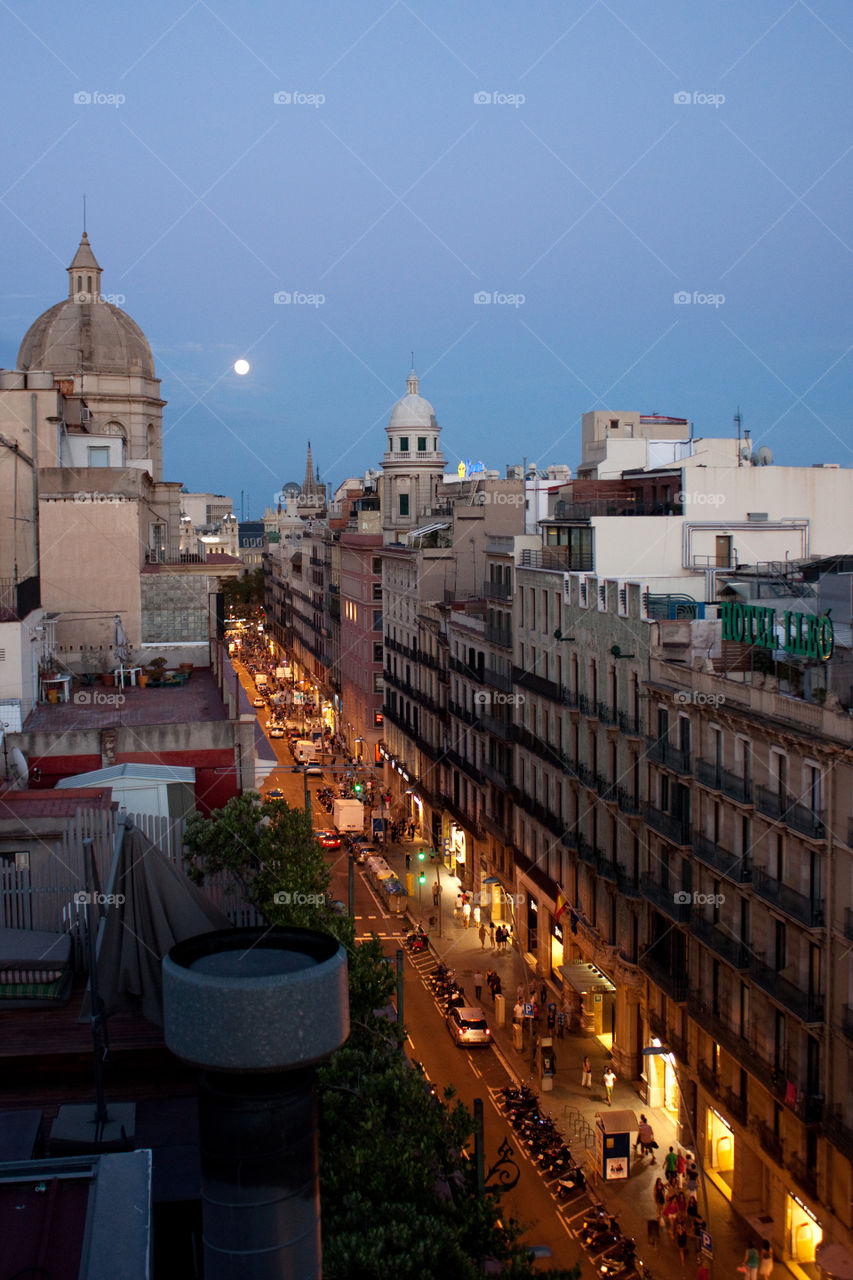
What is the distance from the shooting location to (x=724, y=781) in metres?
25.3

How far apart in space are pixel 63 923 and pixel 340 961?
13817 millimetres

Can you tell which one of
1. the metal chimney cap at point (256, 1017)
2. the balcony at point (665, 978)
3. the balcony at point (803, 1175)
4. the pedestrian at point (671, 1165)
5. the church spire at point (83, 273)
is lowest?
the pedestrian at point (671, 1165)

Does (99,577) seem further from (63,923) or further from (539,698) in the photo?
(63,923)

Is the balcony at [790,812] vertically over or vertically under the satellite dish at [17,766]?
under

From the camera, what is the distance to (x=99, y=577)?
125ft

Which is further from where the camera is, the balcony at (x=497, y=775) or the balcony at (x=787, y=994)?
the balcony at (x=497, y=775)

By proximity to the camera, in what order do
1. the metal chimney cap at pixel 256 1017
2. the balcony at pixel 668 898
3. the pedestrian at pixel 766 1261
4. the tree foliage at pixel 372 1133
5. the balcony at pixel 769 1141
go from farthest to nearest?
the balcony at pixel 668 898 < the balcony at pixel 769 1141 < the pedestrian at pixel 766 1261 < the tree foliage at pixel 372 1133 < the metal chimney cap at pixel 256 1017

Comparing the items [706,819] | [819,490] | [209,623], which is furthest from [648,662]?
[209,623]

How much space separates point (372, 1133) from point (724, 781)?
1297 centimetres

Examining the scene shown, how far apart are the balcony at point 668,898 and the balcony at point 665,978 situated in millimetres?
1497

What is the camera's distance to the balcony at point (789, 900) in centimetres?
2136

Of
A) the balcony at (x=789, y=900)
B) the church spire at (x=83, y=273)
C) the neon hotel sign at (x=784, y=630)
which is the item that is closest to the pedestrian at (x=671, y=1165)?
the balcony at (x=789, y=900)

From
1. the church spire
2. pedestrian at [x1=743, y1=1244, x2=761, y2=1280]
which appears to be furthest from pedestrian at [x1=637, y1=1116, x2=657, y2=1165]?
the church spire

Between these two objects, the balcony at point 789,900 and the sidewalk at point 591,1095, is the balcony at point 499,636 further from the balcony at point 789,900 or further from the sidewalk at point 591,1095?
the balcony at point 789,900
